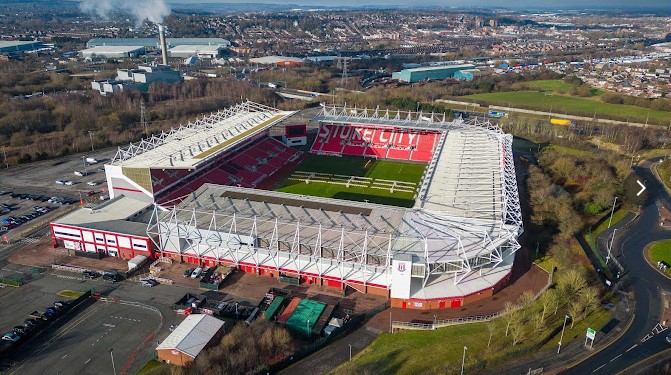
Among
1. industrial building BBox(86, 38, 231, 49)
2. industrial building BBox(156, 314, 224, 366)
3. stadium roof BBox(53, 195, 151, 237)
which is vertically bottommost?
industrial building BBox(156, 314, 224, 366)

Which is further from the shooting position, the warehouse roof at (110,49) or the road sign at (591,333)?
the warehouse roof at (110,49)

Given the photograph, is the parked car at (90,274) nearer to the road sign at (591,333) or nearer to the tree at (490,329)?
the tree at (490,329)

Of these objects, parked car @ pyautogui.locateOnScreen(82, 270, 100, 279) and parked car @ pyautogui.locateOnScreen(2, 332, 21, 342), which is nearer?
parked car @ pyautogui.locateOnScreen(2, 332, 21, 342)

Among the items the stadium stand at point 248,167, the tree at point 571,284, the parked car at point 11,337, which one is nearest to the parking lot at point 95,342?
the parked car at point 11,337

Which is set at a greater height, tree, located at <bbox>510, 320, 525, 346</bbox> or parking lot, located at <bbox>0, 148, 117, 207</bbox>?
tree, located at <bbox>510, 320, 525, 346</bbox>

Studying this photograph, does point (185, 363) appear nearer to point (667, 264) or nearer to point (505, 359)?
point (505, 359)

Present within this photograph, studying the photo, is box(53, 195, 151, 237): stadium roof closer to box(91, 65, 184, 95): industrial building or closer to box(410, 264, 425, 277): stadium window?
box(410, 264, 425, 277): stadium window

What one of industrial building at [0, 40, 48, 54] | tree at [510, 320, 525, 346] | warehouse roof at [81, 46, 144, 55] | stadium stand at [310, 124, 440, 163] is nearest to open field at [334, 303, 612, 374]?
tree at [510, 320, 525, 346]
